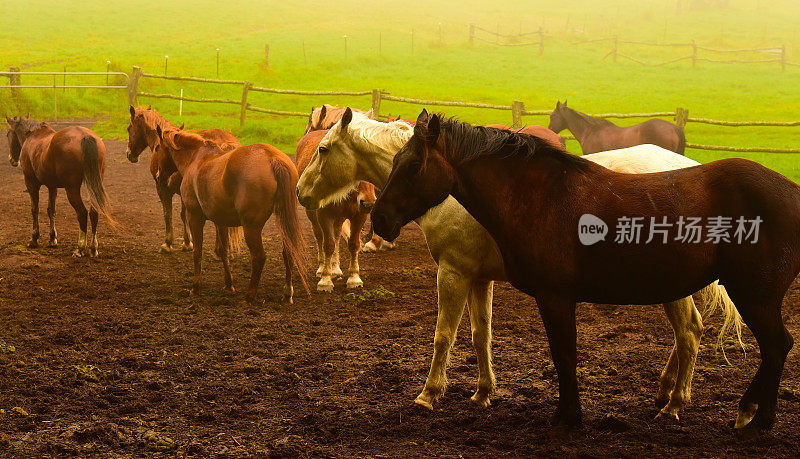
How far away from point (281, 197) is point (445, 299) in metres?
3.03

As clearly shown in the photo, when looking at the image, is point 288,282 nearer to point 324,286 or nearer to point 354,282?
point 324,286

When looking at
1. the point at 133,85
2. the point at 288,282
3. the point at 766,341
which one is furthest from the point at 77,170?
the point at 133,85

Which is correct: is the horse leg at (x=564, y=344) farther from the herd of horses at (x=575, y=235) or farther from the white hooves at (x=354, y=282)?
the white hooves at (x=354, y=282)

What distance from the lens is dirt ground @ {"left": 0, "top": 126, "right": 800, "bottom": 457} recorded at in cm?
386

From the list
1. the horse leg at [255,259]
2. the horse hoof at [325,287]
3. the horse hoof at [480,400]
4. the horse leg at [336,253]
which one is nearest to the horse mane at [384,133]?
the horse hoof at [480,400]

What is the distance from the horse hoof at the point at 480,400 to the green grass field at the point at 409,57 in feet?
41.6

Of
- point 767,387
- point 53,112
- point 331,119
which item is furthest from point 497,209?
point 53,112

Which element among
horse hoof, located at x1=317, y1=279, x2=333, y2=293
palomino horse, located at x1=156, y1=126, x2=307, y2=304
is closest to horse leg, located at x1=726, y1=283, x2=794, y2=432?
palomino horse, located at x1=156, y1=126, x2=307, y2=304

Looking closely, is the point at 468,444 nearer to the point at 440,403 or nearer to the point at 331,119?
the point at 440,403

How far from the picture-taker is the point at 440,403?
4531 mm

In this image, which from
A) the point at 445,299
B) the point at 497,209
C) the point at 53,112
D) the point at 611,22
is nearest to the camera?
the point at 497,209

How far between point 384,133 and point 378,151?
0.45 feet

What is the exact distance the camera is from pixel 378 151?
16.4ft

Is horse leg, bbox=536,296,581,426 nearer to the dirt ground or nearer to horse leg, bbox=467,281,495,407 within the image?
the dirt ground
